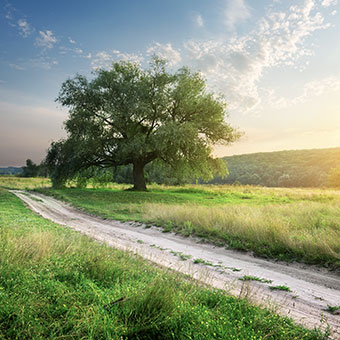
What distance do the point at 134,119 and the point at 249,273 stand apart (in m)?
25.5

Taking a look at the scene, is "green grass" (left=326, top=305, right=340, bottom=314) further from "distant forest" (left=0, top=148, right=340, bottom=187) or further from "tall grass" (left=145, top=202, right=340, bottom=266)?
"distant forest" (left=0, top=148, right=340, bottom=187)

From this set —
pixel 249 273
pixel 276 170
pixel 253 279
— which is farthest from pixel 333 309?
pixel 276 170

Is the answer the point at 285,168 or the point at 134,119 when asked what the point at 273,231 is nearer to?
the point at 134,119

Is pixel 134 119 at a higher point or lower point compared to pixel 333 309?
higher

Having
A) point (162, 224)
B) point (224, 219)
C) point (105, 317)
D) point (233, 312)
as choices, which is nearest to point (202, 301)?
point (233, 312)

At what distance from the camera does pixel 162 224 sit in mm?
13273

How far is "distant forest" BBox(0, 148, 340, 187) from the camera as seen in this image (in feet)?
246

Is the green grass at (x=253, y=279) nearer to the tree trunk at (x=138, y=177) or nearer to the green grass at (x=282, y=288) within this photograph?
the green grass at (x=282, y=288)

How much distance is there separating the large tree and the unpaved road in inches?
684

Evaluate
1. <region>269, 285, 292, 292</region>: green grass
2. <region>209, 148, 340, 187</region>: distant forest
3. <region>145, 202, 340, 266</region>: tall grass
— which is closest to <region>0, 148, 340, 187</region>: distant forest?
<region>209, 148, 340, 187</region>: distant forest

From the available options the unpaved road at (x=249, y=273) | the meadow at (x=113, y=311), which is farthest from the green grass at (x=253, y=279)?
the meadow at (x=113, y=311)

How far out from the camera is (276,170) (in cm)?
9712

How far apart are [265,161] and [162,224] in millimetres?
110317

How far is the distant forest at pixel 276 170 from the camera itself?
75062 mm
